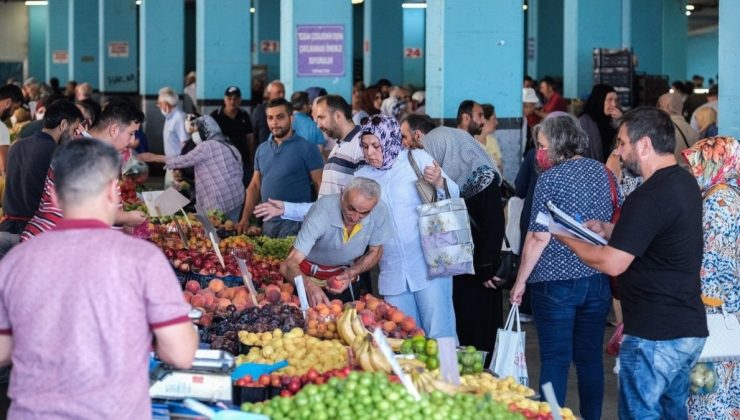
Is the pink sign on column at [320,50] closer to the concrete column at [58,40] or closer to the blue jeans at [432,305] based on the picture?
the blue jeans at [432,305]

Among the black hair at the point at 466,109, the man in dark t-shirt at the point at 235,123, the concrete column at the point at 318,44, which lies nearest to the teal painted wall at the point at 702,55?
the man in dark t-shirt at the point at 235,123

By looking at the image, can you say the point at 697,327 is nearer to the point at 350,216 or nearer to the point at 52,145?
the point at 350,216

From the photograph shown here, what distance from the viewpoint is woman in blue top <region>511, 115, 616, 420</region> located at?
680 centimetres

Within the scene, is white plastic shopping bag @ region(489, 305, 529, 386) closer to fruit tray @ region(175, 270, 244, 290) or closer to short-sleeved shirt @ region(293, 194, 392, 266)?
short-sleeved shirt @ region(293, 194, 392, 266)

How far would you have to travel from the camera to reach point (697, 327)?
5.75m

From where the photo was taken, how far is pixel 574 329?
706 centimetres

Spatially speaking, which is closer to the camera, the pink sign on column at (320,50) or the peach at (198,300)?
the peach at (198,300)

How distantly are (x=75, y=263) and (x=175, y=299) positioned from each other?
31 centimetres

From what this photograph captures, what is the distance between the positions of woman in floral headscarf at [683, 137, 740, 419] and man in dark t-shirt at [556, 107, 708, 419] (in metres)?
0.69

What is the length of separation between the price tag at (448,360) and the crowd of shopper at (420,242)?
32.2 inches

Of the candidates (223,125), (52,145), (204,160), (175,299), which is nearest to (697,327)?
(175,299)

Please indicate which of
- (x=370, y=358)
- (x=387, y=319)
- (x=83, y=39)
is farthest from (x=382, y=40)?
(x=370, y=358)

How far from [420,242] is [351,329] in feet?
4.14

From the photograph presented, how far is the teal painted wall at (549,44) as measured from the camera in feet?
103
